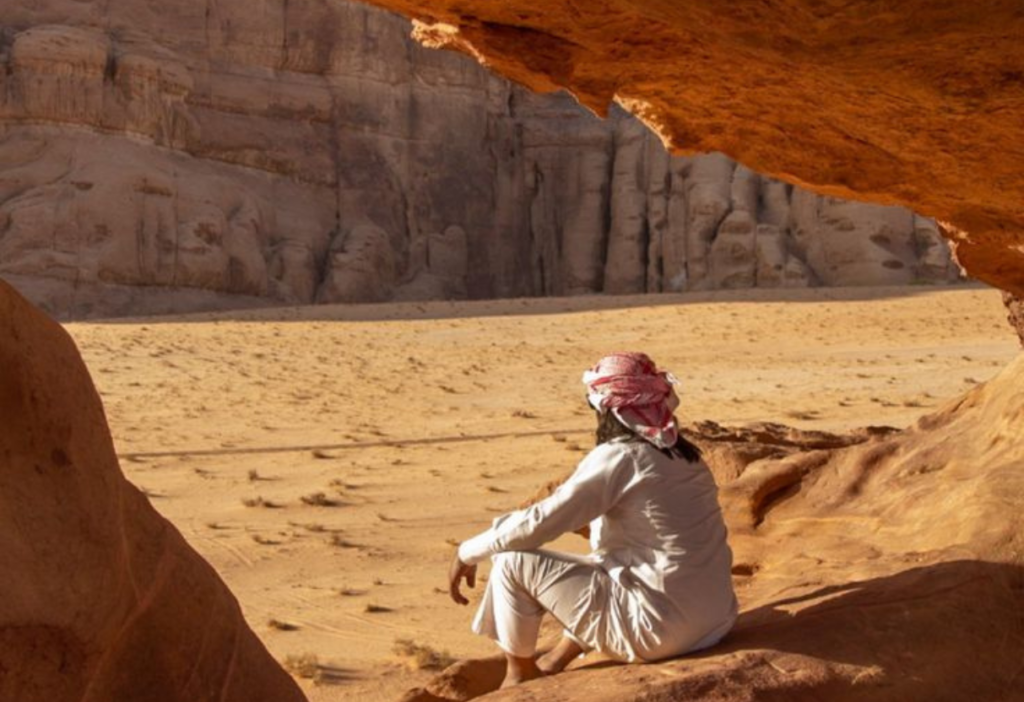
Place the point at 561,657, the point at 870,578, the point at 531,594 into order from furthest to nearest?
the point at 870,578 → the point at 561,657 → the point at 531,594

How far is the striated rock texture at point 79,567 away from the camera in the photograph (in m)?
3.38

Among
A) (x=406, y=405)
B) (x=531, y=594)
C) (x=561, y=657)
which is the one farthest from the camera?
(x=406, y=405)

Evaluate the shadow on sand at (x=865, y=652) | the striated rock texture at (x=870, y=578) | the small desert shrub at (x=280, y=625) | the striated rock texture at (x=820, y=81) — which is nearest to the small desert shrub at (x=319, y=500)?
the small desert shrub at (x=280, y=625)

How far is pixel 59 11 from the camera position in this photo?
33.4 m

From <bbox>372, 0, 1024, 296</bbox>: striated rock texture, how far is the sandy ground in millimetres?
2822

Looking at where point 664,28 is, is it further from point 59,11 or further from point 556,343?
point 59,11

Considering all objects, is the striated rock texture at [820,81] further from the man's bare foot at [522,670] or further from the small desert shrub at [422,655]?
the small desert shrub at [422,655]

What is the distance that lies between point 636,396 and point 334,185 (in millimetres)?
32162

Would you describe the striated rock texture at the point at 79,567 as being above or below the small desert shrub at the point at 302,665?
above

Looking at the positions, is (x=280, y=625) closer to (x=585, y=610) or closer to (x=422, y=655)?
(x=422, y=655)

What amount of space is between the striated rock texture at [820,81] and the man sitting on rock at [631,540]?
114 cm

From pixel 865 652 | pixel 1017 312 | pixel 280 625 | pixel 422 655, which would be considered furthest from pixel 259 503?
pixel 865 652

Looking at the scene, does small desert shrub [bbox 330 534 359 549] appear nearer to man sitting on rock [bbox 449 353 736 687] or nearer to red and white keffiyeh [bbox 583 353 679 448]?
man sitting on rock [bbox 449 353 736 687]

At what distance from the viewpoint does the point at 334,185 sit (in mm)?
35938
